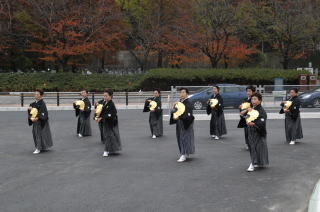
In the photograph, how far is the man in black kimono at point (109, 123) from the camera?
34.7ft

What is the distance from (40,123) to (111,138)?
196cm

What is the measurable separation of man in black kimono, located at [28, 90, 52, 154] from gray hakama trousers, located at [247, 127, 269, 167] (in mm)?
5294

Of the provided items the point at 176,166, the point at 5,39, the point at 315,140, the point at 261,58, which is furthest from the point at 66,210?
the point at 261,58

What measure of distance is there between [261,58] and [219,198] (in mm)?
37024

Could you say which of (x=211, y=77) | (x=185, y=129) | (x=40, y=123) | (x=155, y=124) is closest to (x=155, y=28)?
(x=211, y=77)

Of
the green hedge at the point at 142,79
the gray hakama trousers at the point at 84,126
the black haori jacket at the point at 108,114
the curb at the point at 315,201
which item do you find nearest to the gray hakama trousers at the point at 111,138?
the black haori jacket at the point at 108,114

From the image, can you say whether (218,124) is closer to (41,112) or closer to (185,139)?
(185,139)

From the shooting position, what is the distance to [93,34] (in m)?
34.1

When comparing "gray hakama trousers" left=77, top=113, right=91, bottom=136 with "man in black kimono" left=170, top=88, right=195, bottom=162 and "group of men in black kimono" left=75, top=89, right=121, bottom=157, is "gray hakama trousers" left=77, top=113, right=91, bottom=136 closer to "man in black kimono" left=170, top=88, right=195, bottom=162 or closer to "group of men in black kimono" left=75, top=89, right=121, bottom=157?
"group of men in black kimono" left=75, top=89, right=121, bottom=157

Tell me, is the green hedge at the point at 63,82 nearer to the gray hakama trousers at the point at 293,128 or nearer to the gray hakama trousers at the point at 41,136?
the gray hakama trousers at the point at 293,128

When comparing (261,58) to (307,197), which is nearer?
(307,197)

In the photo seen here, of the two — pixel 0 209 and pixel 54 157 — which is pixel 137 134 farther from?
pixel 0 209

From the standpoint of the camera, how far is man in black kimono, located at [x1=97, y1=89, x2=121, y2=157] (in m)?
10.6

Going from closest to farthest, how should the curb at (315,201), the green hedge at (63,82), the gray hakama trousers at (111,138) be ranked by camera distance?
the curb at (315,201)
the gray hakama trousers at (111,138)
the green hedge at (63,82)
